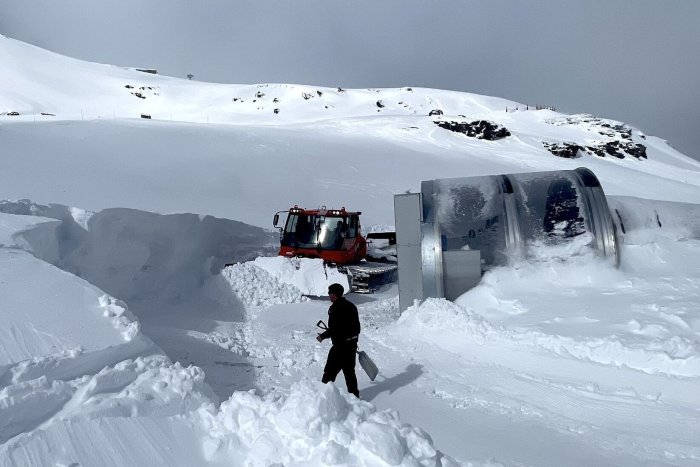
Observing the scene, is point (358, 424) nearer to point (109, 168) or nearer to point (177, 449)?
point (177, 449)

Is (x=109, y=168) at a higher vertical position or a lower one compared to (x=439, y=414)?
higher

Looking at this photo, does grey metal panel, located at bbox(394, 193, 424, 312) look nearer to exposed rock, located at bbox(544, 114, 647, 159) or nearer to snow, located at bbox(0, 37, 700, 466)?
snow, located at bbox(0, 37, 700, 466)

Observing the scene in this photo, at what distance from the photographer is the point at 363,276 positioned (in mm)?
10523

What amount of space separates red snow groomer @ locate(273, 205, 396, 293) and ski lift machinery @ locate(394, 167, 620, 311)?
9.48 feet

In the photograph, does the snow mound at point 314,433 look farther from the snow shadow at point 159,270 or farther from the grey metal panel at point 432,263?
the grey metal panel at point 432,263

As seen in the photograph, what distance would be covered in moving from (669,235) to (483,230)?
10.0ft

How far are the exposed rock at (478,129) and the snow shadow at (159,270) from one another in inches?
1154

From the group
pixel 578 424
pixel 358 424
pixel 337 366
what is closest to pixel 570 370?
pixel 578 424

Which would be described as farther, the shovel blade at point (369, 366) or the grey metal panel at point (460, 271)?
the grey metal panel at point (460, 271)

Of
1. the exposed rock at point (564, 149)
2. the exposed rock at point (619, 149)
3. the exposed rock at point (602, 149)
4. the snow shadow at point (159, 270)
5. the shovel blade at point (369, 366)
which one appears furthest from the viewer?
the exposed rock at point (619, 149)

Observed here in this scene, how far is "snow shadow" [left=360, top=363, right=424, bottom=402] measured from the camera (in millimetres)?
5332

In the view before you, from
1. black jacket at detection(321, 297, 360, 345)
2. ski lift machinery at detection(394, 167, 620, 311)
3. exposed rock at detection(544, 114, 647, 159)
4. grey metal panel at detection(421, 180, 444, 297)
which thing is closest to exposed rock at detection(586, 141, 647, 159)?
exposed rock at detection(544, 114, 647, 159)

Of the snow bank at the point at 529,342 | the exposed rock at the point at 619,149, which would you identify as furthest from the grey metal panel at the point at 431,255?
the exposed rock at the point at 619,149

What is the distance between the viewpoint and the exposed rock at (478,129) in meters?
36.9
